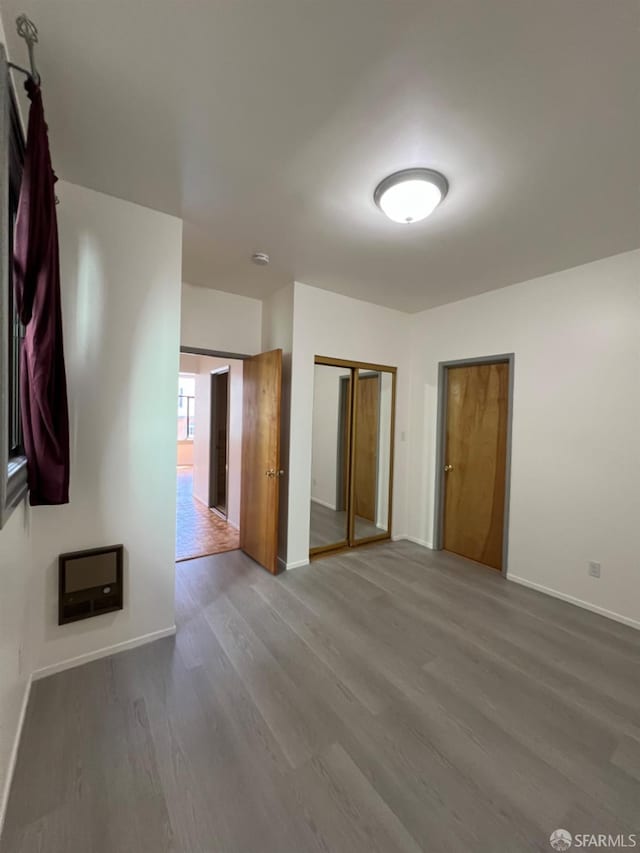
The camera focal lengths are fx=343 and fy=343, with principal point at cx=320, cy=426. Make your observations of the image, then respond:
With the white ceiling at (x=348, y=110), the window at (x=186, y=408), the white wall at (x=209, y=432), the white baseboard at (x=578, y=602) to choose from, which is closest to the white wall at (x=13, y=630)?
the white ceiling at (x=348, y=110)

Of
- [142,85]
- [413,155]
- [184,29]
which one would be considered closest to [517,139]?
[413,155]

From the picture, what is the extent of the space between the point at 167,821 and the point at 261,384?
2787mm

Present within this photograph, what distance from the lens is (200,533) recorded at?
416 cm

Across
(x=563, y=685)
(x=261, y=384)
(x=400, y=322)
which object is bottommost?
(x=563, y=685)

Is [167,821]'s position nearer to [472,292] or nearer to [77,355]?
[77,355]

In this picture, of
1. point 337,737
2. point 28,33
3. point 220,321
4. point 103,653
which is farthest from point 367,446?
point 28,33

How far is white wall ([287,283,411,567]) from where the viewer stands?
10.7 ft

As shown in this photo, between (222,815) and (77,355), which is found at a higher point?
(77,355)

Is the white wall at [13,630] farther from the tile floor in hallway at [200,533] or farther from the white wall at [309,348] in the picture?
the white wall at [309,348]

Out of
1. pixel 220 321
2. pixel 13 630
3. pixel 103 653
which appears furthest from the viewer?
pixel 220 321

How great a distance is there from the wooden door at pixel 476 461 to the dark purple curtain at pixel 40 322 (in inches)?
135

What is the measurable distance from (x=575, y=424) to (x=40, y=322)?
3.54m

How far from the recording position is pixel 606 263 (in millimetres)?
2621

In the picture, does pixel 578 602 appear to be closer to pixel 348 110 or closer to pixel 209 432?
pixel 348 110
